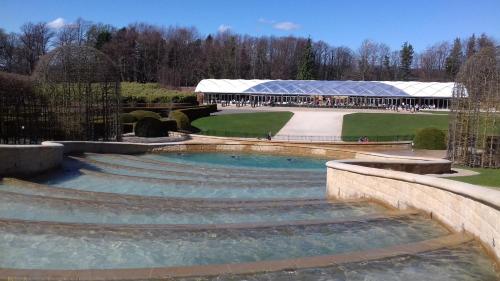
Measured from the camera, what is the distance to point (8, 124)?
23.4 meters

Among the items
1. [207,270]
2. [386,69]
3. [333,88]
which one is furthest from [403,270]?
[386,69]

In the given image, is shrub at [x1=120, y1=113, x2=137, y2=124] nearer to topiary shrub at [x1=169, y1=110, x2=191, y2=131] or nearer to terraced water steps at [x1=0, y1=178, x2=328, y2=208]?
topiary shrub at [x1=169, y1=110, x2=191, y2=131]

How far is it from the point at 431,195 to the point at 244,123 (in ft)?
115

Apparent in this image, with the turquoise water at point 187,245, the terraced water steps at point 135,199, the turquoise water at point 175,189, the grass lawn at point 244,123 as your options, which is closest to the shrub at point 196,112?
the grass lawn at point 244,123

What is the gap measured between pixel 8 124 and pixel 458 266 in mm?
22088

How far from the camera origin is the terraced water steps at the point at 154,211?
1155 centimetres

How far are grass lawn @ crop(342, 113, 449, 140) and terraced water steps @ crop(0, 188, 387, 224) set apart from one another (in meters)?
22.1

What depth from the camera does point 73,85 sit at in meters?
25.5

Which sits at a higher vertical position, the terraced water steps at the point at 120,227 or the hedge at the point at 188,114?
the hedge at the point at 188,114

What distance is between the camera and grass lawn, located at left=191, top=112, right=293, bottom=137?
40.4 m

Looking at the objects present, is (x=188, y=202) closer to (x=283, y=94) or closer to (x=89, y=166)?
(x=89, y=166)

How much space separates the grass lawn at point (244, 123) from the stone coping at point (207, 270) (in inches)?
1084

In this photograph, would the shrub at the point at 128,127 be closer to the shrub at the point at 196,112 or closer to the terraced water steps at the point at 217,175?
the shrub at the point at 196,112

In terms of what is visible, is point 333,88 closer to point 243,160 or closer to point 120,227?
point 243,160
